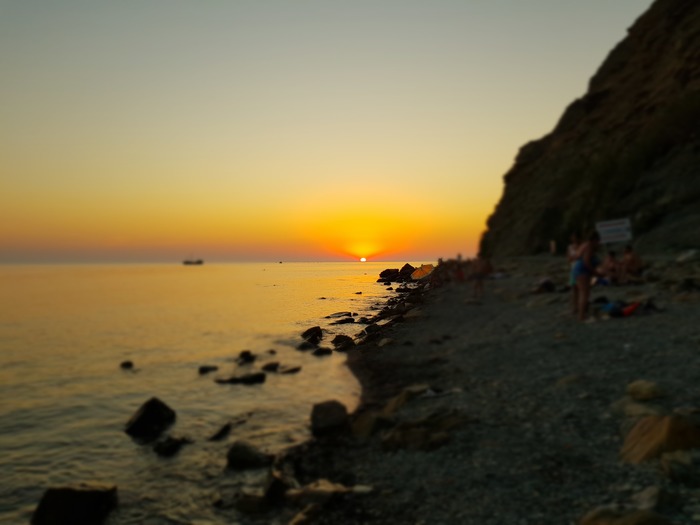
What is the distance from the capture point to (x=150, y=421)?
13.8m

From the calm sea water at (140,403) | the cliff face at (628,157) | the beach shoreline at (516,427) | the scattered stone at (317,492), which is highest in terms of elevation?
the cliff face at (628,157)

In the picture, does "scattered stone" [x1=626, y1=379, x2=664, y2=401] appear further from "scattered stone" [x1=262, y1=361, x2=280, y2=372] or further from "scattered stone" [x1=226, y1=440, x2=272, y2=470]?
"scattered stone" [x1=262, y1=361, x2=280, y2=372]

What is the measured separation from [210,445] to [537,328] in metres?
10.8

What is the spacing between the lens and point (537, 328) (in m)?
17.2

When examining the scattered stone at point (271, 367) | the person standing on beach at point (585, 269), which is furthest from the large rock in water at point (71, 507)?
the person standing on beach at point (585, 269)

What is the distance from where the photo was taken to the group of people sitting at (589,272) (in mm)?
16203

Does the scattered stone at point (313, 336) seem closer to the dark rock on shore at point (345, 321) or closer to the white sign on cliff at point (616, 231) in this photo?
the dark rock on shore at point (345, 321)

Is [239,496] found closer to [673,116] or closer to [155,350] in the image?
[155,350]

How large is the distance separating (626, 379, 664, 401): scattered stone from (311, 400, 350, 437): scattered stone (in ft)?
17.5

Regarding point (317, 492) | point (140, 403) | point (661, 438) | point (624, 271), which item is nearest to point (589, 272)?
point (624, 271)

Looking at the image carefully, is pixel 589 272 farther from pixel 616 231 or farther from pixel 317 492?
pixel 616 231

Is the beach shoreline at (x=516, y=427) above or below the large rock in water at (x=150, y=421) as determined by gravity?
above

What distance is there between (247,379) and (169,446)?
7165 mm

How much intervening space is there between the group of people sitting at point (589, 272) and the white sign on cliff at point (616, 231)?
1.73 metres
